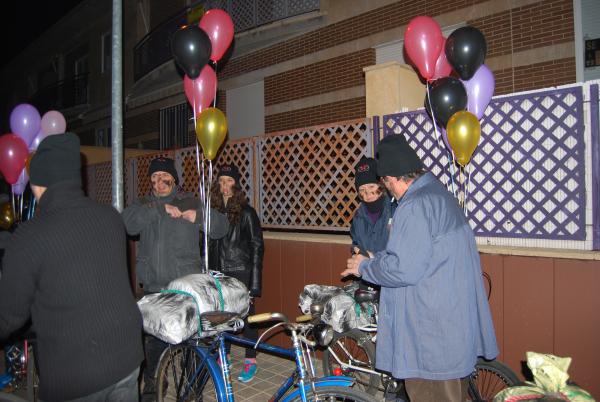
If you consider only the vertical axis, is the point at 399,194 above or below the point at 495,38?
below

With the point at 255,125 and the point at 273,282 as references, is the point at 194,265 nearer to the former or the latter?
the point at 273,282

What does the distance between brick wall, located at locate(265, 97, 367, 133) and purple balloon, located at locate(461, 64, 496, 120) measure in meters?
4.65

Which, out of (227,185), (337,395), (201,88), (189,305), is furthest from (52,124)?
(337,395)

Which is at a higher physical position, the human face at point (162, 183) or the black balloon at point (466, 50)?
the black balloon at point (466, 50)

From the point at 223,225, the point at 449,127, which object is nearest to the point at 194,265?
the point at 223,225

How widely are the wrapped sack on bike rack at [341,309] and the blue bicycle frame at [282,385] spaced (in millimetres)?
513

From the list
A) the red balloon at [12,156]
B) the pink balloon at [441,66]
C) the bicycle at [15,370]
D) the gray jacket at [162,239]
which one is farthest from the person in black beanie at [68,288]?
the red balloon at [12,156]

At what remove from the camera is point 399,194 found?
257cm

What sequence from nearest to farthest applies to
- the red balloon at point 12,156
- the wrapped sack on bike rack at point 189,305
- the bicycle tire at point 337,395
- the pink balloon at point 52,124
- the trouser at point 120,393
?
the trouser at point 120,393 → the bicycle tire at point 337,395 → the wrapped sack on bike rack at point 189,305 → the red balloon at point 12,156 → the pink balloon at point 52,124

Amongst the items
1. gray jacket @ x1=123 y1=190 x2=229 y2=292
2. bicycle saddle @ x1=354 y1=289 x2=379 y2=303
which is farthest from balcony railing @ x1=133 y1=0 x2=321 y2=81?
bicycle saddle @ x1=354 y1=289 x2=379 y2=303

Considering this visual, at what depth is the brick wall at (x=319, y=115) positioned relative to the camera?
348 inches

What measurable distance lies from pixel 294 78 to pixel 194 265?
7.09 meters

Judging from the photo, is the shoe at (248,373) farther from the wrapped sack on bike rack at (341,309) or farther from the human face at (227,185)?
the human face at (227,185)

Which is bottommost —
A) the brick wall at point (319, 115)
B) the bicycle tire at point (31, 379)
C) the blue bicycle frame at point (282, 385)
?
the bicycle tire at point (31, 379)
